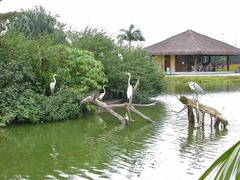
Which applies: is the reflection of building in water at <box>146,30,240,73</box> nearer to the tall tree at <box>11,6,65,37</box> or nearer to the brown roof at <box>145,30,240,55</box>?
the brown roof at <box>145,30,240,55</box>

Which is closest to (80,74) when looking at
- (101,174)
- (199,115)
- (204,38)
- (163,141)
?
(199,115)

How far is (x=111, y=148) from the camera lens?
Answer: 444 inches

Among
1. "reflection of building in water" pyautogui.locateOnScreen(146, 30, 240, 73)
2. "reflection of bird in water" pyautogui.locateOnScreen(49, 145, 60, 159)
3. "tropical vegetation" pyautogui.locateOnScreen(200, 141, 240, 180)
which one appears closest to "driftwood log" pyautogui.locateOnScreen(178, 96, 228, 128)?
"reflection of bird in water" pyautogui.locateOnScreen(49, 145, 60, 159)

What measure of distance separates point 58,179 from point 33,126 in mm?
7215

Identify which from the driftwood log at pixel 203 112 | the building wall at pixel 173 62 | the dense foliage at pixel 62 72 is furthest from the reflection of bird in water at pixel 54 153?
the building wall at pixel 173 62

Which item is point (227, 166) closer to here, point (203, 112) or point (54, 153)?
point (54, 153)

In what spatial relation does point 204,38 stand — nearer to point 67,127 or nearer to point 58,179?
point 67,127

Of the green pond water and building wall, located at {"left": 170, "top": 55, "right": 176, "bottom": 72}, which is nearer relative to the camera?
the green pond water

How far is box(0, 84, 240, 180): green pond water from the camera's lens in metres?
8.88

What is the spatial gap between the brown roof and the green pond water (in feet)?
98.4

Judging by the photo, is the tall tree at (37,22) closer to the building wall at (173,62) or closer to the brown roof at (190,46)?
the brown roof at (190,46)

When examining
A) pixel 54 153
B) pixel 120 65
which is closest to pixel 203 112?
pixel 54 153

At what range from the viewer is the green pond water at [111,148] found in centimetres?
888

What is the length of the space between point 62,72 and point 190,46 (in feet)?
102
